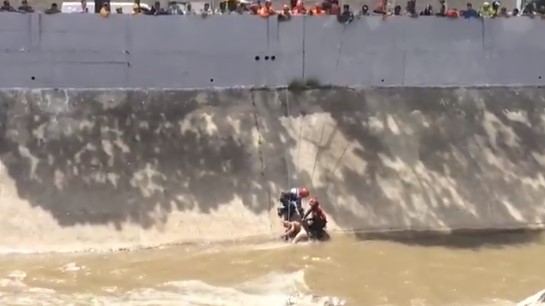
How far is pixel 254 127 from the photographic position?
59.1 ft

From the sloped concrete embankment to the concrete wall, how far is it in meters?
0.43

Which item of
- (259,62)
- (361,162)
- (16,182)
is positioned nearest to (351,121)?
(361,162)

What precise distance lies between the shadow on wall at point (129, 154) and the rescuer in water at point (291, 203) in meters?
0.52

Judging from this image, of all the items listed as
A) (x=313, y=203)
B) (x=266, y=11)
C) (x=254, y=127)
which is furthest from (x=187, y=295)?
(x=266, y=11)

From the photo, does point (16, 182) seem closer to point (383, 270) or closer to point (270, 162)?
point (270, 162)

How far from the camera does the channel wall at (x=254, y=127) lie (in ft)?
54.2

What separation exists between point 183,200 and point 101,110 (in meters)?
2.77

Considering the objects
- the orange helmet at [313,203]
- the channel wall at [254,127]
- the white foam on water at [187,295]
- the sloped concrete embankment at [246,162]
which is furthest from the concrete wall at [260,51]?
the white foam on water at [187,295]

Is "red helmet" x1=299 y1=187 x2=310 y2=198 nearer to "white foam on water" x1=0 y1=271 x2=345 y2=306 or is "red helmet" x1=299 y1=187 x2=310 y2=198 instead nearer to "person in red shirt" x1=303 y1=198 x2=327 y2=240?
"person in red shirt" x1=303 y1=198 x2=327 y2=240

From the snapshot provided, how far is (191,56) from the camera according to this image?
1877cm

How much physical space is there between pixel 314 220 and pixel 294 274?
216 centimetres

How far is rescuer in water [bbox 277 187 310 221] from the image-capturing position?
53.8 ft

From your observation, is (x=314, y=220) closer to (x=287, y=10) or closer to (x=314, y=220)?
(x=314, y=220)

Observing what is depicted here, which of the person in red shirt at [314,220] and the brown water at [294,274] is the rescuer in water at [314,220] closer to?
the person in red shirt at [314,220]
